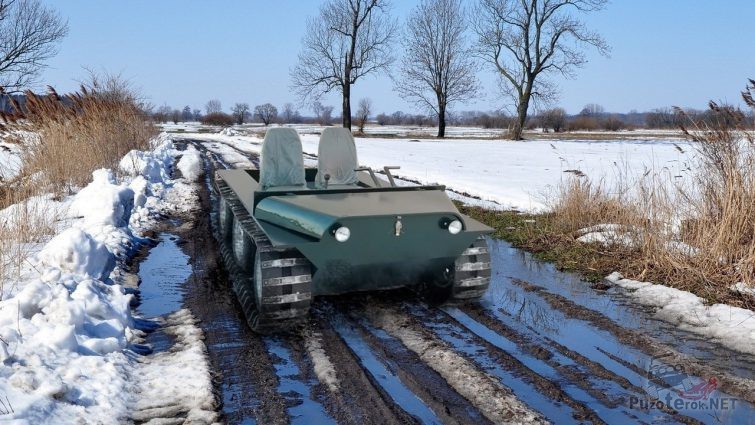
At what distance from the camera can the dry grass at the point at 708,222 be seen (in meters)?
5.42

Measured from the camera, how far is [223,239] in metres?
7.25

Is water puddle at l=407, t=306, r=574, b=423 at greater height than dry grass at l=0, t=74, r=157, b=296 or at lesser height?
lesser

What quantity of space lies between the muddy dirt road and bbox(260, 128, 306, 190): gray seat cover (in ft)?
4.18

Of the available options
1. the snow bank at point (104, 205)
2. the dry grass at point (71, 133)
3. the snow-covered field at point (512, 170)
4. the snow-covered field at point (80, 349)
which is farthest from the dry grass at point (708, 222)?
the dry grass at point (71, 133)

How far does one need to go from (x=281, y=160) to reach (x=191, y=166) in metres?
11.0

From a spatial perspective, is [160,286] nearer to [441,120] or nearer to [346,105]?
[346,105]

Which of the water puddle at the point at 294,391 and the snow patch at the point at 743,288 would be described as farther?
the snow patch at the point at 743,288

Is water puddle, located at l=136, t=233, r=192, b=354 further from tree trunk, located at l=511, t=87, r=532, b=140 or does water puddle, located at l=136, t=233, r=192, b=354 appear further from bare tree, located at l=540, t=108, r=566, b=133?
bare tree, located at l=540, t=108, r=566, b=133

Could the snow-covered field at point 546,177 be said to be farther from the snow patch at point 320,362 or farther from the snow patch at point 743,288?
the snow patch at point 320,362

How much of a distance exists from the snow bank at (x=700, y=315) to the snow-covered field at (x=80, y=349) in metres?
3.68

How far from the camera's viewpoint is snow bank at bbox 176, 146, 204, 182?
1414 cm

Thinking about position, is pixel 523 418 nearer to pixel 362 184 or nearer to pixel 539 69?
pixel 362 184

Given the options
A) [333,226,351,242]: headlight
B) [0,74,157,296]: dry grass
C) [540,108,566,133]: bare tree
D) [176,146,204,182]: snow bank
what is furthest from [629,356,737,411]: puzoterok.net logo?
[540,108,566,133]: bare tree

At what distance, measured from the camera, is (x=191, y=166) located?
16.2m
